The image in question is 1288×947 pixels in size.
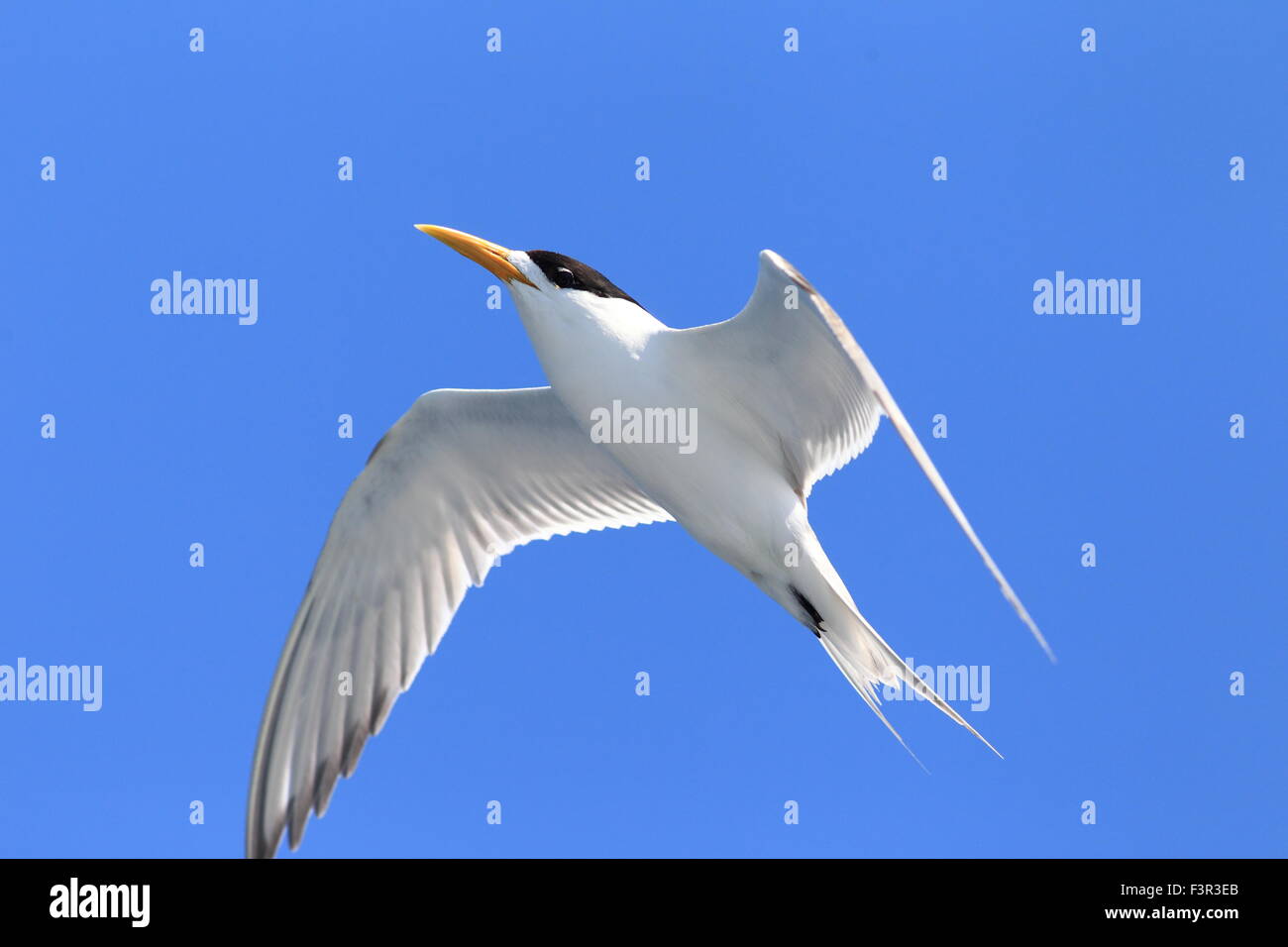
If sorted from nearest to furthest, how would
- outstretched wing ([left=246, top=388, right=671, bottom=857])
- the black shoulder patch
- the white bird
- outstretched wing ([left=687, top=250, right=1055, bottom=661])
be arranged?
outstretched wing ([left=687, top=250, right=1055, bottom=661])
the white bird
the black shoulder patch
outstretched wing ([left=246, top=388, right=671, bottom=857])

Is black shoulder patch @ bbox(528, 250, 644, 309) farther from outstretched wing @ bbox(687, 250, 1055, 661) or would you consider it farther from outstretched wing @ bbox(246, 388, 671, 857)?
outstretched wing @ bbox(246, 388, 671, 857)

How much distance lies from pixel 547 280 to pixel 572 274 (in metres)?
0.13

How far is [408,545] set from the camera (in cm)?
692

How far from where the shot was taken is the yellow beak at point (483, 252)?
5945 mm

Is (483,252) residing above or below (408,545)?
above

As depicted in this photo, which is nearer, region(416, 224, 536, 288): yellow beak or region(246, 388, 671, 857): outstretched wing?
region(416, 224, 536, 288): yellow beak

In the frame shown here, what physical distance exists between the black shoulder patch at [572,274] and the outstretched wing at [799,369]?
1.72 feet

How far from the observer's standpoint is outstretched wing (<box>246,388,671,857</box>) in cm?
662

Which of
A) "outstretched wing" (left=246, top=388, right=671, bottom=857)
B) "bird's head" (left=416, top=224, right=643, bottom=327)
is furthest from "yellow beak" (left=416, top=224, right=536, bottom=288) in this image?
"outstretched wing" (left=246, top=388, right=671, bottom=857)

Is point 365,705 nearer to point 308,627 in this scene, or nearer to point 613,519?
point 308,627

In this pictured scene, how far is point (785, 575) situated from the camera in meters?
5.91

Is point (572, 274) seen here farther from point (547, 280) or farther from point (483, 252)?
point (483, 252)

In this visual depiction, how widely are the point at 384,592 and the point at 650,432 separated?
2108 millimetres

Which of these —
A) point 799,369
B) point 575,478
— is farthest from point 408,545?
point 799,369
